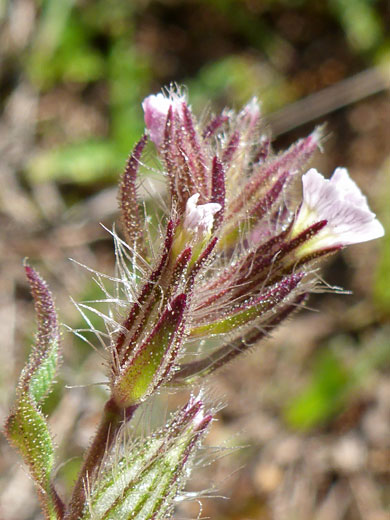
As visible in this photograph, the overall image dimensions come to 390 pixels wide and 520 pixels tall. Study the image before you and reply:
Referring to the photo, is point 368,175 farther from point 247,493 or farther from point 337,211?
point 337,211

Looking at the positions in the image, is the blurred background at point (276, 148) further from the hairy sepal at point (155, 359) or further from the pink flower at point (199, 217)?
the pink flower at point (199, 217)

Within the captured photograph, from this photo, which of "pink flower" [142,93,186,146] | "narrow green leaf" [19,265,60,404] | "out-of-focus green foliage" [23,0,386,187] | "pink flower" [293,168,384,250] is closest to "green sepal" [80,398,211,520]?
"narrow green leaf" [19,265,60,404]

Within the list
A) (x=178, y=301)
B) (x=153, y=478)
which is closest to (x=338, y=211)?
(x=178, y=301)

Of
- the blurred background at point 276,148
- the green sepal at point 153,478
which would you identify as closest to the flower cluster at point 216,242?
the green sepal at point 153,478

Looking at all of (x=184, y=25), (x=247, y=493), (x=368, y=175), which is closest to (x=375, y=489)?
(x=247, y=493)

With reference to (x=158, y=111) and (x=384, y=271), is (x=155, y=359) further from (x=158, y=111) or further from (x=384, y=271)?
(x=384, y=271)
